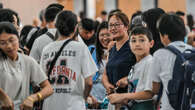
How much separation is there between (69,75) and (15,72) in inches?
28.5

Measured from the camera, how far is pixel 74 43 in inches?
155

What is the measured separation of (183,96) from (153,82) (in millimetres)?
352

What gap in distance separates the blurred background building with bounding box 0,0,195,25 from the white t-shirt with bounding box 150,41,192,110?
6.69 metres

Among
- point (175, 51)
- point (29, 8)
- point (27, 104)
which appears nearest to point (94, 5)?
point (29, 8)

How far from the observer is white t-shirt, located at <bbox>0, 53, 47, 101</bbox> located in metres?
3.27

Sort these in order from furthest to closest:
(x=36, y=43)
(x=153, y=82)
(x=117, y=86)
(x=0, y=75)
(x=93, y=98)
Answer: (x=93, y=98), (x=36, y=43), (x=117, y=86), (x=153, y=82), (x=0, y=75)

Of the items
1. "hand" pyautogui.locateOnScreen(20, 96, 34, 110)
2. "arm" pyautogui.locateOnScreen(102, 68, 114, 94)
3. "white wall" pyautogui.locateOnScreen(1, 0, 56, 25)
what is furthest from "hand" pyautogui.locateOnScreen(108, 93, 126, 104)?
"white wall" pyautogui.locateOnScreen(1, 0, 56, 25)

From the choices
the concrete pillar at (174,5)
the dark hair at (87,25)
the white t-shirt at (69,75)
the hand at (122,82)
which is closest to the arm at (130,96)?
the hand at (122,82)

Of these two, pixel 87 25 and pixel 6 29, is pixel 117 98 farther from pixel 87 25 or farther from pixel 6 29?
pixel 87 25

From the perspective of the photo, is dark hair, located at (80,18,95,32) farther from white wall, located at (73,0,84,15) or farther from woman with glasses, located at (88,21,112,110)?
white wall, located at (73,0,84,15)

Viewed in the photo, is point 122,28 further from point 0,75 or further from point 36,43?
point 0,75

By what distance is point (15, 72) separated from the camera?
3.29m

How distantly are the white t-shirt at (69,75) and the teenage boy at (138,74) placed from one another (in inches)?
12.6

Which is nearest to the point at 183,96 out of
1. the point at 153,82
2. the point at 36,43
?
the point at 153,82
